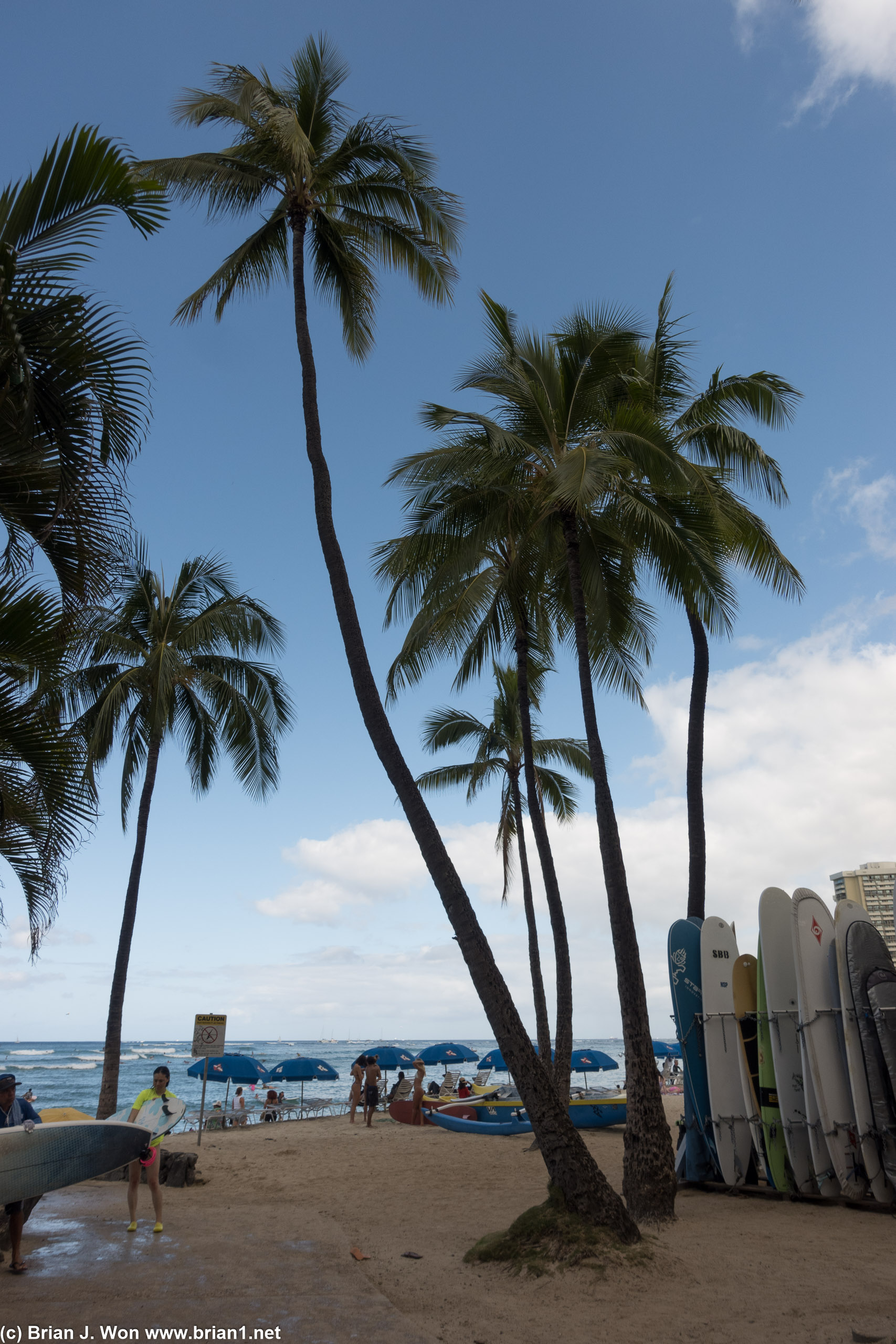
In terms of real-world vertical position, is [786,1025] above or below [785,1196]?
above

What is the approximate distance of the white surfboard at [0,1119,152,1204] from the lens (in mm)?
5938

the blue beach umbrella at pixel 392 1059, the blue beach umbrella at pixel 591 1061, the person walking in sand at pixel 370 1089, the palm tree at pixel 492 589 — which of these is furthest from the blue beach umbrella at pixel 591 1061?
the palm tree at pixel 492 589

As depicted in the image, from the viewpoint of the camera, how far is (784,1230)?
743 centimetres

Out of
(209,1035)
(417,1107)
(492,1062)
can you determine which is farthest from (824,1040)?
(492,1062)

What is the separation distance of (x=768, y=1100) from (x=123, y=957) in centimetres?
1063

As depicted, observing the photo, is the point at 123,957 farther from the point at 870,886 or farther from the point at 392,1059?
the point at 870,886

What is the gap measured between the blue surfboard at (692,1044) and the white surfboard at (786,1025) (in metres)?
0.88

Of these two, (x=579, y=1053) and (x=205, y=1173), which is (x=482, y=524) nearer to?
(x=205, y=1173)

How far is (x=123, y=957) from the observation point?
578 inches

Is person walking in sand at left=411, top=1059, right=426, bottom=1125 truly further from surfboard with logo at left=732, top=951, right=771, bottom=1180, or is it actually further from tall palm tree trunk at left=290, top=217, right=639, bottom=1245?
tall palm tree trunk at left=290, top=217, right=639, bottom=1245

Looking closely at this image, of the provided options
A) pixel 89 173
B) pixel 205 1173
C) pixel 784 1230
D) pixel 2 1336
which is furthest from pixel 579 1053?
pixel 89 173

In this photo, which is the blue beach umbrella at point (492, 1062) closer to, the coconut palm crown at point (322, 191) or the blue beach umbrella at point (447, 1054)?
the blue beach umbrella at point (447, 1054)

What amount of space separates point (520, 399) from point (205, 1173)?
11.4m

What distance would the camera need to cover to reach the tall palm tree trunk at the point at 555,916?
1345 centimetres
